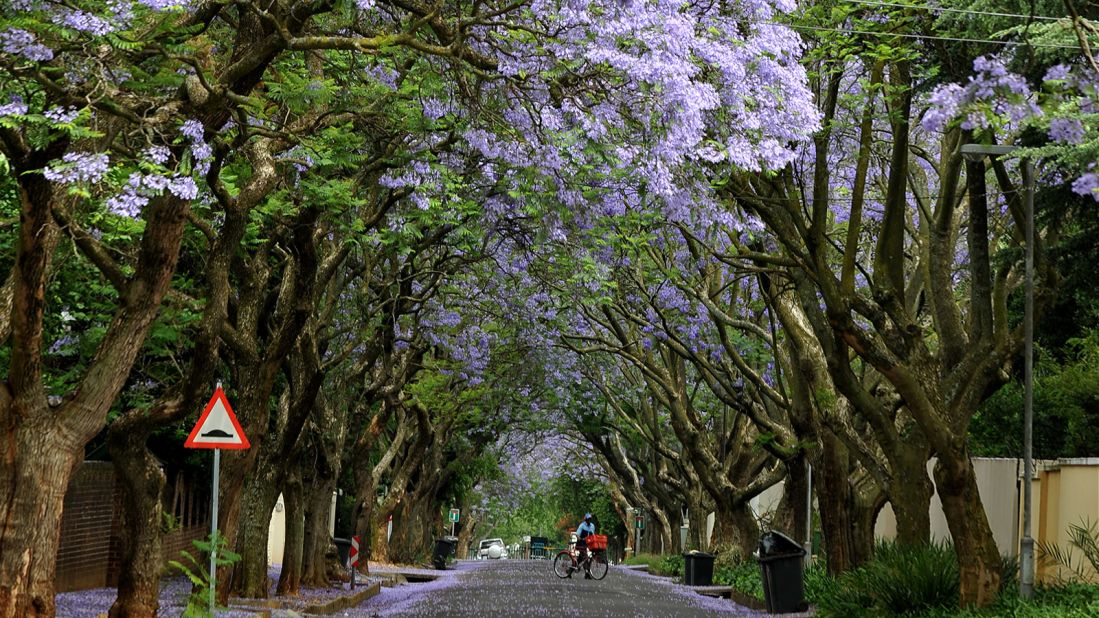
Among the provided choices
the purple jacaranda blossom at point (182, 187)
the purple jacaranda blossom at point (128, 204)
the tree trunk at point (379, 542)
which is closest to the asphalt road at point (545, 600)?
the tree trunk at point (379, 542)

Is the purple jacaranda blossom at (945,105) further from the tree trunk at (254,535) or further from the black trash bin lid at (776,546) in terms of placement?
the tree trunk at (254,535)

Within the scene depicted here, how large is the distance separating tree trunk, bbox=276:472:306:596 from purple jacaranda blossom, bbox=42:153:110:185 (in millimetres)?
12919

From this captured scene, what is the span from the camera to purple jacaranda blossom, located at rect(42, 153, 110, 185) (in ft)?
29.2

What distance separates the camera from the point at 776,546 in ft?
68.3

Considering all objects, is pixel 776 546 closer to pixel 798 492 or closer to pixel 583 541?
pixel 798 492

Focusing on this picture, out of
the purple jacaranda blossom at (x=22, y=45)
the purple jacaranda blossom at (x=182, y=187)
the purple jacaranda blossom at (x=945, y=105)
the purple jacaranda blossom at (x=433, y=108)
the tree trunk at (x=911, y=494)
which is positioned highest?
the purple jacaranda blossom at (x=433, y=108)

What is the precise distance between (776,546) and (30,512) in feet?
41.4

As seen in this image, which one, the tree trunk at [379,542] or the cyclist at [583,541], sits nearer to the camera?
the cyclist at [583,541]

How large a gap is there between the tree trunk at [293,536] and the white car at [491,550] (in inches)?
2533

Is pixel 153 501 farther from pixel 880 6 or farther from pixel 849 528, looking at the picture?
pixel 849 528

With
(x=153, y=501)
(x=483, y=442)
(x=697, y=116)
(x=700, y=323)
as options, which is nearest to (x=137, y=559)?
(x=153, y=501)

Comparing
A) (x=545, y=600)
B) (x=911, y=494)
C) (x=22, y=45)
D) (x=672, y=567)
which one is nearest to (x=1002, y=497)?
(x=911, y=494)

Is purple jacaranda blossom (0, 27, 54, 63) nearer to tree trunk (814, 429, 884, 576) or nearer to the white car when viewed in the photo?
tree trunk (814, 429, 884, 576)

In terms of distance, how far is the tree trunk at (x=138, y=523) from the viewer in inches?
519
